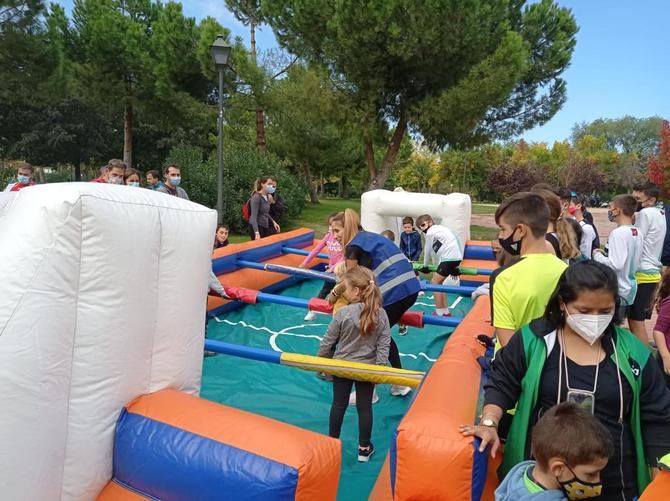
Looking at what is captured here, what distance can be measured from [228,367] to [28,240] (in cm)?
263

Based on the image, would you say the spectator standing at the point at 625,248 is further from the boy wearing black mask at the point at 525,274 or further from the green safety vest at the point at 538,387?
the green safety vest at the point at 538,387

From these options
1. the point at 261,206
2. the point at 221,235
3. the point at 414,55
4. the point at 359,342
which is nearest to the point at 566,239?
the point at 359,342

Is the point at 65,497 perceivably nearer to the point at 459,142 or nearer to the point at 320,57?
the point at 320,57

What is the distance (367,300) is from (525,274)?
3.51 ft

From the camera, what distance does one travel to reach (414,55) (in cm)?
1195

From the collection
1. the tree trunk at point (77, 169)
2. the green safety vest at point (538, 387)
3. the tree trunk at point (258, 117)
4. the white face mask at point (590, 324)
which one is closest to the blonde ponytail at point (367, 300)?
the green safety vest at point (538, 387)

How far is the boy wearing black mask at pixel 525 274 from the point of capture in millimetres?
1895

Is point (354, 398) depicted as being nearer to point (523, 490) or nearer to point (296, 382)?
point (296, 382)

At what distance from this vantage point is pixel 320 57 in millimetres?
13180

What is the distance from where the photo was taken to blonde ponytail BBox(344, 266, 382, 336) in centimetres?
279

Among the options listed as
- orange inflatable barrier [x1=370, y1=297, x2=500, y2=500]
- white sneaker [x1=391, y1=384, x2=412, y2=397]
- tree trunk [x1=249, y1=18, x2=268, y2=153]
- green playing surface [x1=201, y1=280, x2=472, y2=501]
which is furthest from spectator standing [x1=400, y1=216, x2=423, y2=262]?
tree trunk [x1=249, y1=18, x2=268, y2=153]

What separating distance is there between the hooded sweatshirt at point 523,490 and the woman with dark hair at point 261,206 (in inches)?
229

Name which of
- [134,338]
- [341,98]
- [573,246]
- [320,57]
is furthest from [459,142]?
[134,338]

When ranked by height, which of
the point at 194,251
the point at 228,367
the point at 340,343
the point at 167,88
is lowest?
the point at 228,367
